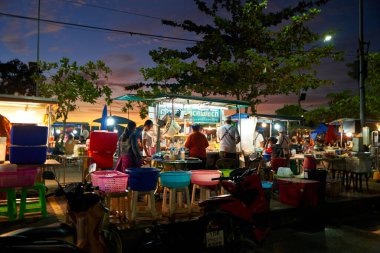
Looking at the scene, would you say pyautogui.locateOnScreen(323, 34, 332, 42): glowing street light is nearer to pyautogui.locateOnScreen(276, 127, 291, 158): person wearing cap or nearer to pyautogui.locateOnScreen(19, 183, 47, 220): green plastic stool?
Answer: pyautogui.locateOnScreen(276, 127, 291, 158): person wearing cap

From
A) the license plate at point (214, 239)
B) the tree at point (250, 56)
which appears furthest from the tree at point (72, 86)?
the license plate at point (214, 239)

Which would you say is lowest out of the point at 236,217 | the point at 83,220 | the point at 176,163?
the point at 236,217

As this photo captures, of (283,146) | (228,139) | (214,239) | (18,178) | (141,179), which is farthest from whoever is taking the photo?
(283,146)

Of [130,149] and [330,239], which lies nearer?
[330,239]

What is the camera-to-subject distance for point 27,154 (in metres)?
7.03

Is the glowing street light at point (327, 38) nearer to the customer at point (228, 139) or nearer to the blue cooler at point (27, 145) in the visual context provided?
the customer at point (228, 139)

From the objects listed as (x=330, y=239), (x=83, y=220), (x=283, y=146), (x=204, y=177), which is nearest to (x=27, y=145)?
(x=83, y=220)

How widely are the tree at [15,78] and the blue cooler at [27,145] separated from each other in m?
24.6

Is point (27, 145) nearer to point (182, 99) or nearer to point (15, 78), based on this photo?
point (182, 99)

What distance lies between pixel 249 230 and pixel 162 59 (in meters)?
16.1

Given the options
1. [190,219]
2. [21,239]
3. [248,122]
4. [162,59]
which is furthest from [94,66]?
[21,239]

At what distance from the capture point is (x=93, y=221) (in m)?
4.09

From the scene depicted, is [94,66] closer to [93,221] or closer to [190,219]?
[190,219]

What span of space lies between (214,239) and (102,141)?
4206 mm
